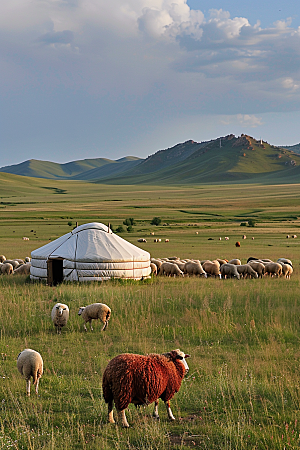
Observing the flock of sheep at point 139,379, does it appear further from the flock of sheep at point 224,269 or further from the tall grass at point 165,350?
the flock of sheep at point 224,269

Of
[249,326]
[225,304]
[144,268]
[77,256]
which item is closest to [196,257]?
[144,268]

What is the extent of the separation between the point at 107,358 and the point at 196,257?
20683 millimetres

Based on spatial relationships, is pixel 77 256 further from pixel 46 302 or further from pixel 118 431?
pixel 118 431

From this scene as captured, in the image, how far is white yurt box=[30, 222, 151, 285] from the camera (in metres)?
18.5

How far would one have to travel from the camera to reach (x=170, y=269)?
2178 cm

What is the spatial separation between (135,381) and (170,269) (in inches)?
631

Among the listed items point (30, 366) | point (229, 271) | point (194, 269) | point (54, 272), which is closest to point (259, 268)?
point (229, 271)

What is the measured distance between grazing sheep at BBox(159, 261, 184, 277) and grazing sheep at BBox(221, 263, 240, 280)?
191 cm

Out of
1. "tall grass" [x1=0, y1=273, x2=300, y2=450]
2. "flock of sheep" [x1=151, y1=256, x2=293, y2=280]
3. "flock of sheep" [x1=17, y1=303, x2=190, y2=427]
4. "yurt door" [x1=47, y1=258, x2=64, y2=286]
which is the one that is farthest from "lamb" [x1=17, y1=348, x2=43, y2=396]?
"flock of sheep" [x1=151, y1=256, x2=293, y2=280]

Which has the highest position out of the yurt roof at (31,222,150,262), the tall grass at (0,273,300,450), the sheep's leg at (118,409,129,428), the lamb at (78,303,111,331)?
the yurt roof at (31,222,150,262)

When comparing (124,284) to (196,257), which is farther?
(196,257)

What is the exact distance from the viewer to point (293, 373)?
27.3ft

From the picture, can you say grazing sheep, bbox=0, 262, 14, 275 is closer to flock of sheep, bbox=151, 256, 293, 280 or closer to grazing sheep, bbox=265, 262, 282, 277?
flock of sheep, bbox=151, 256, 293, 280

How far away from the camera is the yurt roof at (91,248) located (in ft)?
60.9
